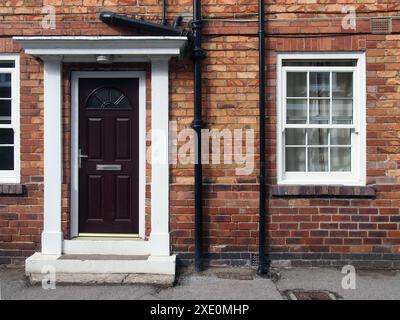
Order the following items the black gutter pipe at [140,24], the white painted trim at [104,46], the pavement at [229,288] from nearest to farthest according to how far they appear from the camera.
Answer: the pavement at [229,288]
the white painted trim at [104,46]
the black gutter pipe at [140,24]

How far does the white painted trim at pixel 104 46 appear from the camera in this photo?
4891 mm

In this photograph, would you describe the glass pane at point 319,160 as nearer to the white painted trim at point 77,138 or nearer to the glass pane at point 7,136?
the white painted trim at point 77,138

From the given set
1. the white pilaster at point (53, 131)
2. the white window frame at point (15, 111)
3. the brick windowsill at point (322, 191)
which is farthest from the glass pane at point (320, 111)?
the white window frame at point (15, 111)

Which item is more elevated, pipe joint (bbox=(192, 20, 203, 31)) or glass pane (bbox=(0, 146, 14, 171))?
pipe joint (bbox=(192, 20, 203, 31))

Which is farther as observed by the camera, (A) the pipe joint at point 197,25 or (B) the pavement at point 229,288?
(A) the pipe joint at point 197,25

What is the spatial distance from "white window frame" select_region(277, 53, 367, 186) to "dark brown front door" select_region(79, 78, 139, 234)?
1861mm

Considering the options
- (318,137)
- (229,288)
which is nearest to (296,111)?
(318,137)

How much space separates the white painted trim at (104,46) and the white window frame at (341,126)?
141 cm

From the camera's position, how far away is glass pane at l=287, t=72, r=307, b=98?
17.7ft

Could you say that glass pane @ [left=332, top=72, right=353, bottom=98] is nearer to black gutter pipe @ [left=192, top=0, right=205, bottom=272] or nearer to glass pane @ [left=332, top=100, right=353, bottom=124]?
glass pane @ [left=332, top=100, right=353, bottom=124]

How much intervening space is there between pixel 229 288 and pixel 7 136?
137 inches

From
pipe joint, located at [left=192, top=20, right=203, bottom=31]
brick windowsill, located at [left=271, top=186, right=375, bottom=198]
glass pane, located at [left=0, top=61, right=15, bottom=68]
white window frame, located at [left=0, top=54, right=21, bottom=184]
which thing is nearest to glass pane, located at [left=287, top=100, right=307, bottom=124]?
brick windowsill, located at [left=271, top=186, right=375, bottom=198]

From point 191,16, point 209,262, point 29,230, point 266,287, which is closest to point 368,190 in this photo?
point 266,287

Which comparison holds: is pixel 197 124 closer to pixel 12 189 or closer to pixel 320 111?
pixel 320 111
